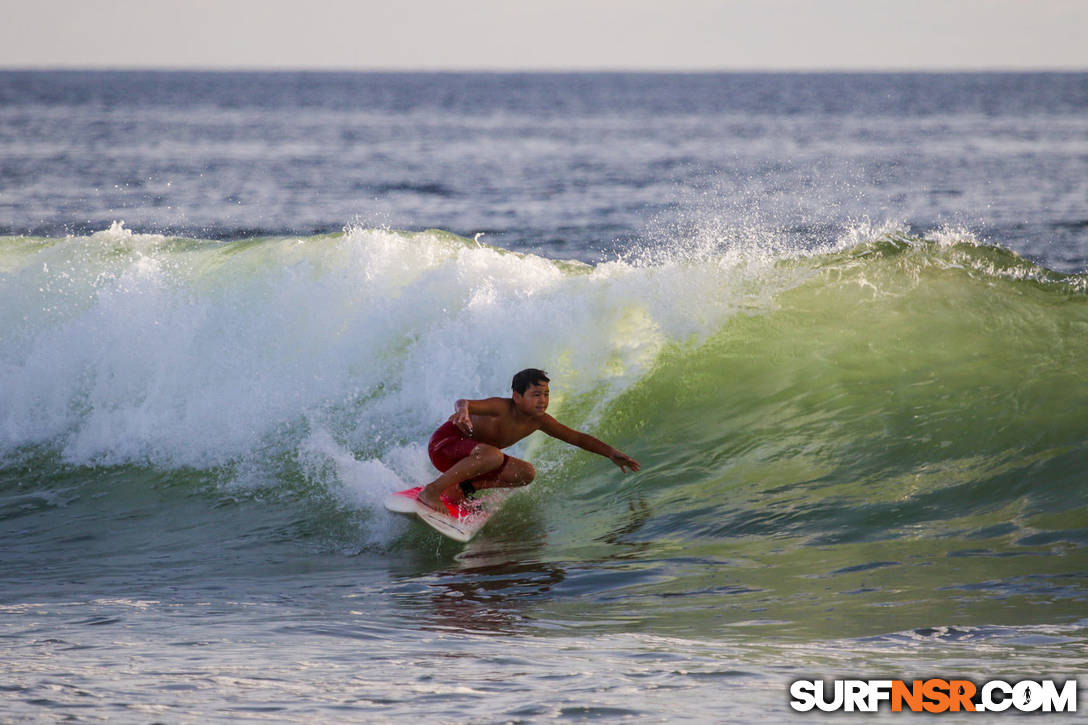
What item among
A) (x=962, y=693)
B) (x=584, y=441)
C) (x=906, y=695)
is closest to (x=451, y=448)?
(x=584, y=441)

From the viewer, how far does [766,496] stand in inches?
311

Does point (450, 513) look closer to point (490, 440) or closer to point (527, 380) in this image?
point (490, 440)

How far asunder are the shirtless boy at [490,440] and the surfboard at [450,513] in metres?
0.05

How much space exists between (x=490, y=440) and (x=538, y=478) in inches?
55.7

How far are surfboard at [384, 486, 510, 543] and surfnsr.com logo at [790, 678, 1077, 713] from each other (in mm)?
3168

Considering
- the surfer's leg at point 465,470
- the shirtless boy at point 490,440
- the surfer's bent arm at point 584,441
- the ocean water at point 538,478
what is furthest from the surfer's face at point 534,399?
the ocean water at point 538,478

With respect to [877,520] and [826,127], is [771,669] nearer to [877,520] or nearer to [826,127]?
[877,520]

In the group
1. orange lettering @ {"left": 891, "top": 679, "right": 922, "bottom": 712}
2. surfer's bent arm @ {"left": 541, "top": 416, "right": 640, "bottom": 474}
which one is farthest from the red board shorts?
orange lettering @ {"left": 891, "top": 679, "right": 922, "bottom": 712}

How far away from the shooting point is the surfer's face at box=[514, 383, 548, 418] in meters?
7.14

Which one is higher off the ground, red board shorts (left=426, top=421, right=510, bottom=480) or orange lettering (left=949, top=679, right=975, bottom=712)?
red board shorts (left=426, top=421, right=510, bottom=480)

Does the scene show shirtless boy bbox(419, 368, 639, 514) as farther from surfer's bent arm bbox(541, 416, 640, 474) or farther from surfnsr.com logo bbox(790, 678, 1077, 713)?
surfnsr.com logo bbox(790, 678, 1077, 713)

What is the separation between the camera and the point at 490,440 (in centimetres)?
732

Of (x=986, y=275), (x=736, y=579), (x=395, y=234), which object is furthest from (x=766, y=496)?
(x=395, y=234)

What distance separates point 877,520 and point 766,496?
821 millimetres
